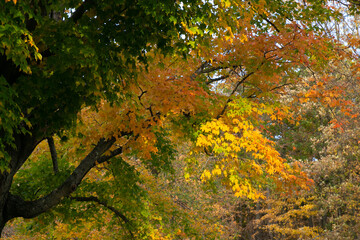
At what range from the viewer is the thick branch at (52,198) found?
7035 mm

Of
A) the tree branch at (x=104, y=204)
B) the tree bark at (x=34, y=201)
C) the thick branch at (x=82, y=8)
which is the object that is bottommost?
the tree bark at (x=34, y=201)

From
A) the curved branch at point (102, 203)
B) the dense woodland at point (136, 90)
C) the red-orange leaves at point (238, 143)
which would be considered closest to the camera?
the dense woodland at point (136, 90)

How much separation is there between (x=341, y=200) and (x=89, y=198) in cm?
1115

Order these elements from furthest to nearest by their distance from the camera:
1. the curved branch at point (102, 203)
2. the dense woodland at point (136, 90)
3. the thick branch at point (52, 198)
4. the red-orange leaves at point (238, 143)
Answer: the curved branch at point (102, 203) < the red-orange leaves at point (238, 143) < the thick branch at point (52, 198) < the dense woodland at point (136, 90)

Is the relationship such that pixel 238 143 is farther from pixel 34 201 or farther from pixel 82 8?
pixel 34 201

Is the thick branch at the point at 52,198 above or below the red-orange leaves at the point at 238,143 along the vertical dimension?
below

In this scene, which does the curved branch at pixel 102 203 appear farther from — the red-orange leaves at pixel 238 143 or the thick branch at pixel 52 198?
the red-orange leaves at pixel 238 143

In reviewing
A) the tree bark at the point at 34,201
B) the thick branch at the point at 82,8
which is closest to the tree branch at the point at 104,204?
the tree bark at the point at 34,201

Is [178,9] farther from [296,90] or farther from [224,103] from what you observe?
[296,90]

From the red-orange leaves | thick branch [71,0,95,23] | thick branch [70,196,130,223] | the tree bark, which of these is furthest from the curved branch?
thick branch [71,0,95,23]

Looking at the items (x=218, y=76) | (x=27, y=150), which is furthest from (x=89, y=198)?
(x=218, y=76)

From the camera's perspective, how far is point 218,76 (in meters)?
11.1

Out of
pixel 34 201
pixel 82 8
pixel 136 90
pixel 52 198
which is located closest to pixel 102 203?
pixel 52 198

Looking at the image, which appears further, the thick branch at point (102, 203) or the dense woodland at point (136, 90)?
the thick branch at point (102, 203)
